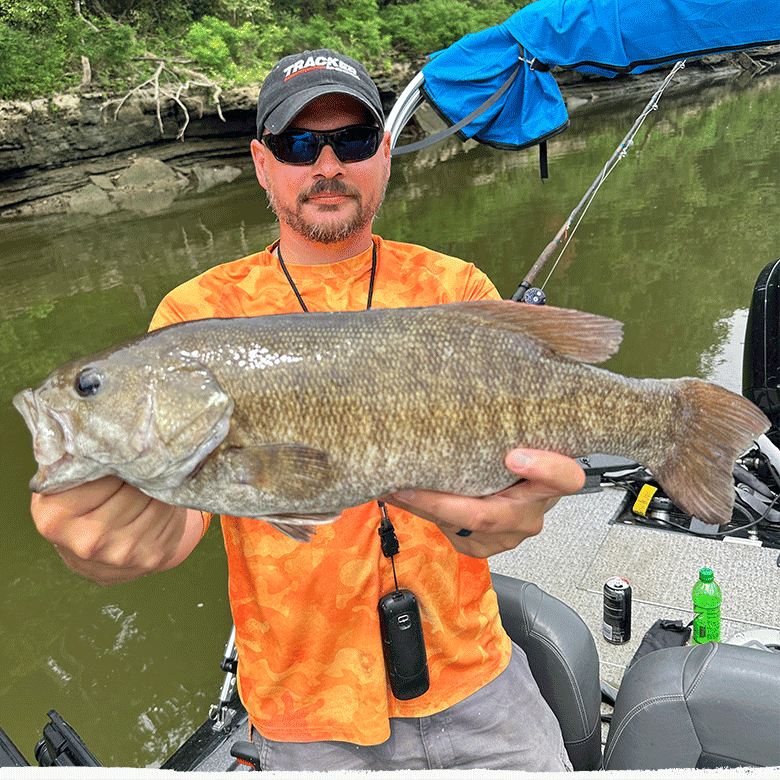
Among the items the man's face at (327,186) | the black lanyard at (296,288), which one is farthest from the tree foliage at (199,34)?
the black lanyard at (296,288)

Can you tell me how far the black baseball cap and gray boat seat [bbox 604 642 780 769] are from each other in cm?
199

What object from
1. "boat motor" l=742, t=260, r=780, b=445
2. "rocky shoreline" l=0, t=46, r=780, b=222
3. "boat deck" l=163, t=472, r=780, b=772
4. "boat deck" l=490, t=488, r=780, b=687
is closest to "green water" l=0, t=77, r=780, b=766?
"rocky shoreline" l=0, t=46, r=780, b=222

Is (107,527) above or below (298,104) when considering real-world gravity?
below

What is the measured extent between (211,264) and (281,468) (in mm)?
14070

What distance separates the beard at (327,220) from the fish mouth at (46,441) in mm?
1048

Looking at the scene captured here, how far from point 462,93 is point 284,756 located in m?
3.75

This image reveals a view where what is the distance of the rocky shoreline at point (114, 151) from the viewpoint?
2044cm

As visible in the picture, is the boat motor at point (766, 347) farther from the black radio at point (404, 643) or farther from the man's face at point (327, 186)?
the black radio at point (404, 643)

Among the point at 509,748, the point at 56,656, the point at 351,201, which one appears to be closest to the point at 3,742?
the point at 509,748

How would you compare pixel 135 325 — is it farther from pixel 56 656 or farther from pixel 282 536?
pixel 282 536

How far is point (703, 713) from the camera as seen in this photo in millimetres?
1951

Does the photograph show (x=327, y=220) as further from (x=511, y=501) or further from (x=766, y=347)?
(x=766, y=347)

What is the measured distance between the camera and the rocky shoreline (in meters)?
20.4

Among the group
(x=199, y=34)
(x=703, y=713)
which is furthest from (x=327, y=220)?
(x=199, y=34)
